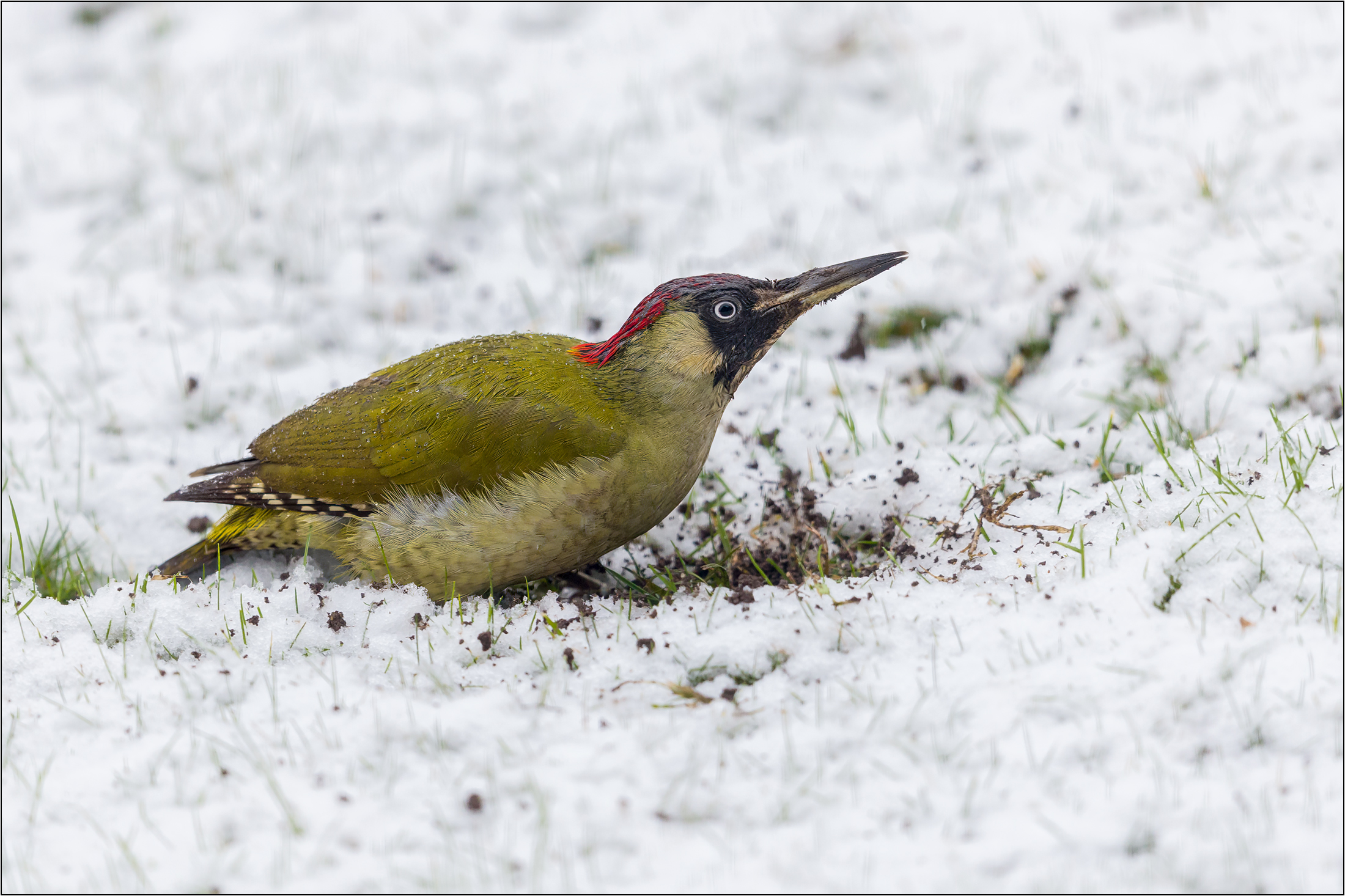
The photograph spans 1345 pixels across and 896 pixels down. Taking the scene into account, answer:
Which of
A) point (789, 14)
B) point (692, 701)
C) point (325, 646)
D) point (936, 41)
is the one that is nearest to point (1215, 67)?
point (936, 41)

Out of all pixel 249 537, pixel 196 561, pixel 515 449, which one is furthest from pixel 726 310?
pixel 196 561

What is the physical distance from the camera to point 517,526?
3.73 metres

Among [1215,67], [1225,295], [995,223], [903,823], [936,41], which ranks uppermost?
[936,41]

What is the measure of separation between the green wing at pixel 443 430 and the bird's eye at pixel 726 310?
498 mm

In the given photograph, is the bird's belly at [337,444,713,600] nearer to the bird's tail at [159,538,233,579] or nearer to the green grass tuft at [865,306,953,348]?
the bird's tail at [159,538,233,579]

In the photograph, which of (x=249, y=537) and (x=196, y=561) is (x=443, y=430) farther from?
(x=196, y=561)

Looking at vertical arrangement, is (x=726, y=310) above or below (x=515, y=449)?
above

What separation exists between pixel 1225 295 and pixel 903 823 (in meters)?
3.49

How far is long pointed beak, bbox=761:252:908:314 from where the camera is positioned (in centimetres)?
392

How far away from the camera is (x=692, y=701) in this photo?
302 cm

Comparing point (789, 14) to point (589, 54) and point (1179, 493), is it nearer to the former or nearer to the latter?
point (589, 54)

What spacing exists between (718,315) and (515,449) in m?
0.84

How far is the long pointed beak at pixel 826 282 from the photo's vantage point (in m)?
3.92

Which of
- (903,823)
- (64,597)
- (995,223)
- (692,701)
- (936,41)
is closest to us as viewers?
(903,823)
